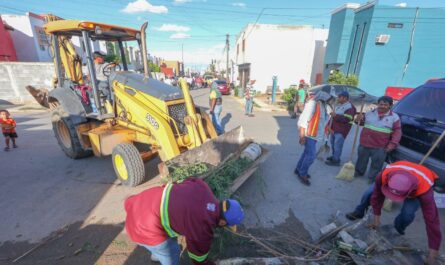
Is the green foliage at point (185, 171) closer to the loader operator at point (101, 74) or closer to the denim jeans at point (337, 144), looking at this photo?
the loader operator at point (101, 74)

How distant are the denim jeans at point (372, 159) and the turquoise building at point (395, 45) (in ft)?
40.7

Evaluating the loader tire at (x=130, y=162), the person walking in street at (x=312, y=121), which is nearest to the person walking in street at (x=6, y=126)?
the loader tire at (x=130, y=162)

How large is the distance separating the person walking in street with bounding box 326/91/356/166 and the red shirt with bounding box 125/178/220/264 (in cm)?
401

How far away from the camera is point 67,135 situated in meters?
5.18

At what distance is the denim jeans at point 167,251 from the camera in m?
1.84

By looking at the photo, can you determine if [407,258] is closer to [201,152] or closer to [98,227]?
[201,152]

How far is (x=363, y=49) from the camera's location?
13.7 metres

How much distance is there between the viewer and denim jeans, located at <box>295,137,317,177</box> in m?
3.85

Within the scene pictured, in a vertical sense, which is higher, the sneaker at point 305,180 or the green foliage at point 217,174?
the green foliage at point 217,174

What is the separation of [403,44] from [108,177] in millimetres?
17536

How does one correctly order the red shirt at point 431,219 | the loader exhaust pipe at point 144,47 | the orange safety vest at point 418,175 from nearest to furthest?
the red shirt at point 431,219 < the orange safety vest at point 418,175 < the loader exhaust pipe at point 144,47

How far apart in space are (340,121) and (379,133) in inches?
40.7

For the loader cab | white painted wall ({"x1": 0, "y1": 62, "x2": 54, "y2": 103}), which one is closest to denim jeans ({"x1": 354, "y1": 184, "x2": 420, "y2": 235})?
the loader cab

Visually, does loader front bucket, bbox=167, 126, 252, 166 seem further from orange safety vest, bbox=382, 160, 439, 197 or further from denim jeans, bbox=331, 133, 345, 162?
orange safety vest, bbox=382, 160, 439, 197
